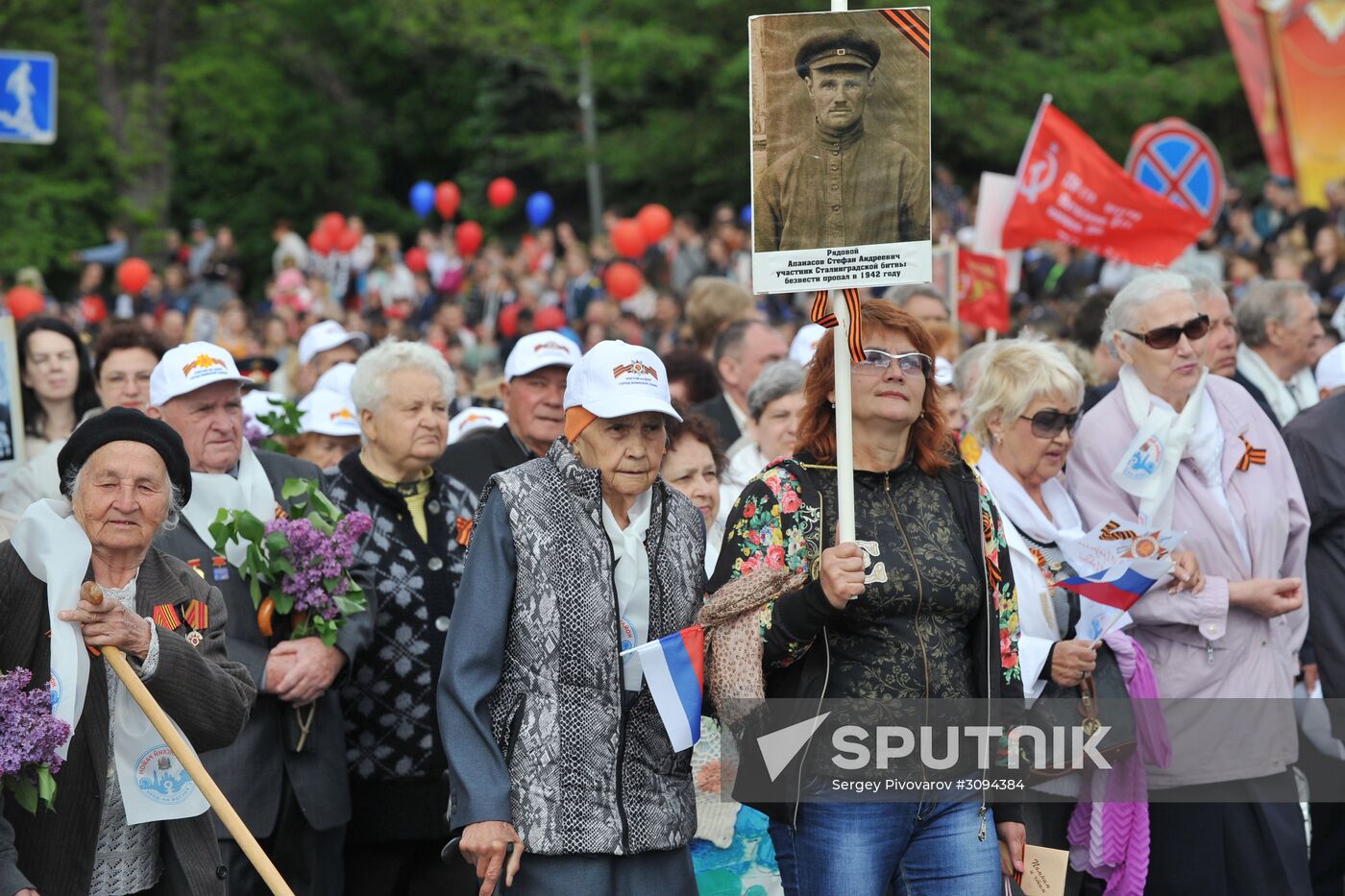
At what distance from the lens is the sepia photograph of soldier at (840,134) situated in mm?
4270

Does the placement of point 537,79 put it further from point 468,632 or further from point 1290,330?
point 468,632

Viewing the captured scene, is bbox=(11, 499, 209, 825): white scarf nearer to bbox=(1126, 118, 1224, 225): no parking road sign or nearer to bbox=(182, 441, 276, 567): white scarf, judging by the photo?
bbox=(182, 441, 276, 567): white scarf

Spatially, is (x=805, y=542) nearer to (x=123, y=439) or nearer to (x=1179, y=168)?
(x=123, y=439)

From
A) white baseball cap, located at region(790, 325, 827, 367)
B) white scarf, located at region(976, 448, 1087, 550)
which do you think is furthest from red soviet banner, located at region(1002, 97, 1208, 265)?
white scarf, located at region(976, 448, 1087, 550)

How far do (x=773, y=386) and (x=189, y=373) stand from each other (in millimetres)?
2417

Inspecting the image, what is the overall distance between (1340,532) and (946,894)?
277cm

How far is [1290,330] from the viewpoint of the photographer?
7.85m

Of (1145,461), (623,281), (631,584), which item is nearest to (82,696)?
(631,584)

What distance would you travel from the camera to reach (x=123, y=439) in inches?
173

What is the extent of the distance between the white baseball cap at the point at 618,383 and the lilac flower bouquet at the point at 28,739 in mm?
1478

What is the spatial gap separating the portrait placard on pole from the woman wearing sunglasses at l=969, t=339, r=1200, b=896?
1.41m

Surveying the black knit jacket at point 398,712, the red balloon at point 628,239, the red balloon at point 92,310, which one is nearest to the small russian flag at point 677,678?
the black knit jacket at point 398,712

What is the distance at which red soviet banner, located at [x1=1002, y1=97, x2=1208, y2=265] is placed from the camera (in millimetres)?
10023

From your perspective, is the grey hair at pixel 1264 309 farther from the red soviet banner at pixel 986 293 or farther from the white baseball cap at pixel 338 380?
the white baseball cap at pixel 338 380
